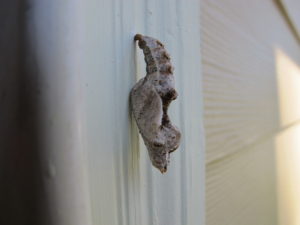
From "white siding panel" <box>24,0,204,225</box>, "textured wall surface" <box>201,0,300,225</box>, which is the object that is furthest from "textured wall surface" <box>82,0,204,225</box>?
"textured wall surface" <box>201,0,300,225</box>

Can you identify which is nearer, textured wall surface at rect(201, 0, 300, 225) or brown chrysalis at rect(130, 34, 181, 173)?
brown chrysalis at rect(130, 34, 181, 173)

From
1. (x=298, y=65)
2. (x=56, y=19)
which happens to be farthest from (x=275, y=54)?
(x=56, y=19)

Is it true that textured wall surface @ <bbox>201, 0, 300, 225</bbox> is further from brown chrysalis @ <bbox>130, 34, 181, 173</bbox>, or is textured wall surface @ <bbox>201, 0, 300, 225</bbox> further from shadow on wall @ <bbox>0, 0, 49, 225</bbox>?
shadow on wall @ <bbox>0, 0, 49, 225</bbox>

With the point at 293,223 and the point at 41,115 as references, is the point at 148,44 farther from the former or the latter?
the point at 293,223

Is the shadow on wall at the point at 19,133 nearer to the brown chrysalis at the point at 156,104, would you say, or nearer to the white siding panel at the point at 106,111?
the white siding panel at the point at 106,111

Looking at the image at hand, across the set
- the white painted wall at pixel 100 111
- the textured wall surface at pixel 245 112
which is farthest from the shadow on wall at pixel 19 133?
the textured wall surface at pixel 245 112
